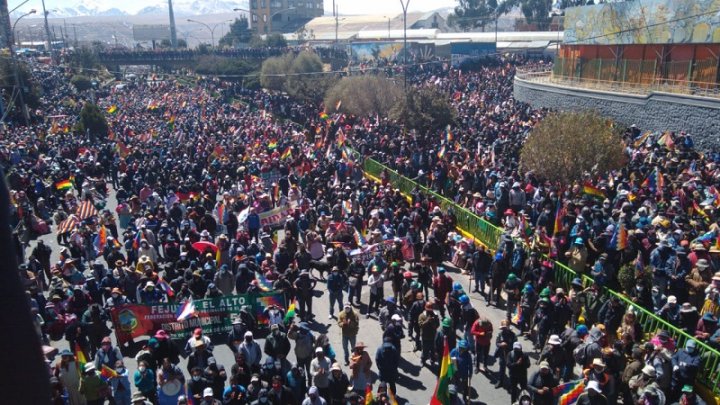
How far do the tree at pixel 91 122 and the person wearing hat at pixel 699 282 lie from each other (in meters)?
28.0

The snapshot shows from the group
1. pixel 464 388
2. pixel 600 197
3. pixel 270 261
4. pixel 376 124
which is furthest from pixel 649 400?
pixel 376 124

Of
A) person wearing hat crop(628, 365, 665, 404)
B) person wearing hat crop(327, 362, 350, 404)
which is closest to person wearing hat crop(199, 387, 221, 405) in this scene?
person wearing hat crop(327, 362, 350, 404)

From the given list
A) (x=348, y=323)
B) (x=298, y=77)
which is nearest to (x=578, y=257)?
(x=348, y=323)

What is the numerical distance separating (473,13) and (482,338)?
103359 mm

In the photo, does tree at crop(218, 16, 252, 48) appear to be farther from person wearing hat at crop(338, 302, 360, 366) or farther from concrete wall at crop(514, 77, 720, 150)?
person wearing hat at crop(338, 302, 360, 366)

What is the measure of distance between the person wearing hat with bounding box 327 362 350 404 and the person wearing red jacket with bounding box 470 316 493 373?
2445 millimetres

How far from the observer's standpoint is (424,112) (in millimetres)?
27469

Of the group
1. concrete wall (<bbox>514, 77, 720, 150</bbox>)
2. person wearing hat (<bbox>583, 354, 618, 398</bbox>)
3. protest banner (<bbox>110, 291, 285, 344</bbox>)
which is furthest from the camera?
concrete wall (<bbox>514, 77, 720, 150</bbox>)

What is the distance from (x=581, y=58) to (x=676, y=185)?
23.4 meters

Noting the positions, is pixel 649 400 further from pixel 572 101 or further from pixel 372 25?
pixel 372 25

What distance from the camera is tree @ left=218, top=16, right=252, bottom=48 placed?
107 meters

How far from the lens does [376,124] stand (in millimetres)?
30594

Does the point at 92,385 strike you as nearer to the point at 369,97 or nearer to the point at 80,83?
the point at 369,97

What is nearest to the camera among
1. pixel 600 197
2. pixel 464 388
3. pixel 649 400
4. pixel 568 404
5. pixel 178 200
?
pixel 649 400
